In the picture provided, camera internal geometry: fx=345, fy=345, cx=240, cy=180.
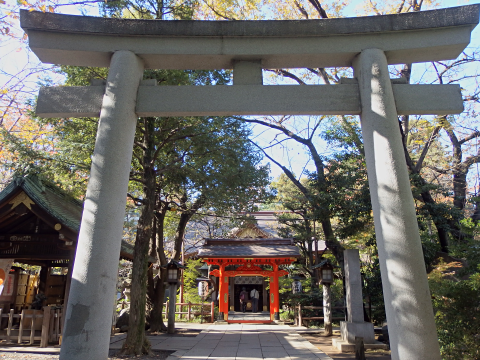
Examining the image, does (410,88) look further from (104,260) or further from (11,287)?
(11,287)

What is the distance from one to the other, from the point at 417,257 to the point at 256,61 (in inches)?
130

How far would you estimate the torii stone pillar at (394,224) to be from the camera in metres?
3.65

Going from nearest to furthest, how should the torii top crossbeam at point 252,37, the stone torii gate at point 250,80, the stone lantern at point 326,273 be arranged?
the stone torii gate at point 250,80 < the torii top crossbeam at point 252,37 < the stone lantern at point 326,273

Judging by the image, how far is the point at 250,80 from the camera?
16.1 ft

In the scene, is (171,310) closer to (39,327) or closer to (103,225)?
(39,327)

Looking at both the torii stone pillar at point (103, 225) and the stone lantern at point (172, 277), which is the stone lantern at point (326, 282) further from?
the torii stone pillar at point (103, 225)

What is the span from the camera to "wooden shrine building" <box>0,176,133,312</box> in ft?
25.4

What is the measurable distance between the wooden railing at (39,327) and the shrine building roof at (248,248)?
7.53 metres

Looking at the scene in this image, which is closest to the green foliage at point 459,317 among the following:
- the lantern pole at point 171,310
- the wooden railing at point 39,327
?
the wooden railing at point 39,327

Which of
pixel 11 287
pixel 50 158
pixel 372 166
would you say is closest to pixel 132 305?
pixel 50 158

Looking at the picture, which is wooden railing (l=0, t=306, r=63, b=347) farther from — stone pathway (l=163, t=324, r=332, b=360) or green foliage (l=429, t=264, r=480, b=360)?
green foliage (l=429, t=264, r=480, b=360)

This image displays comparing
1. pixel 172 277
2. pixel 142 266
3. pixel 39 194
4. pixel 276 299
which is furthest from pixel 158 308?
pixel 276 299

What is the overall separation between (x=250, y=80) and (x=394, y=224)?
2.69 m

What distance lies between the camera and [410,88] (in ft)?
15.2
